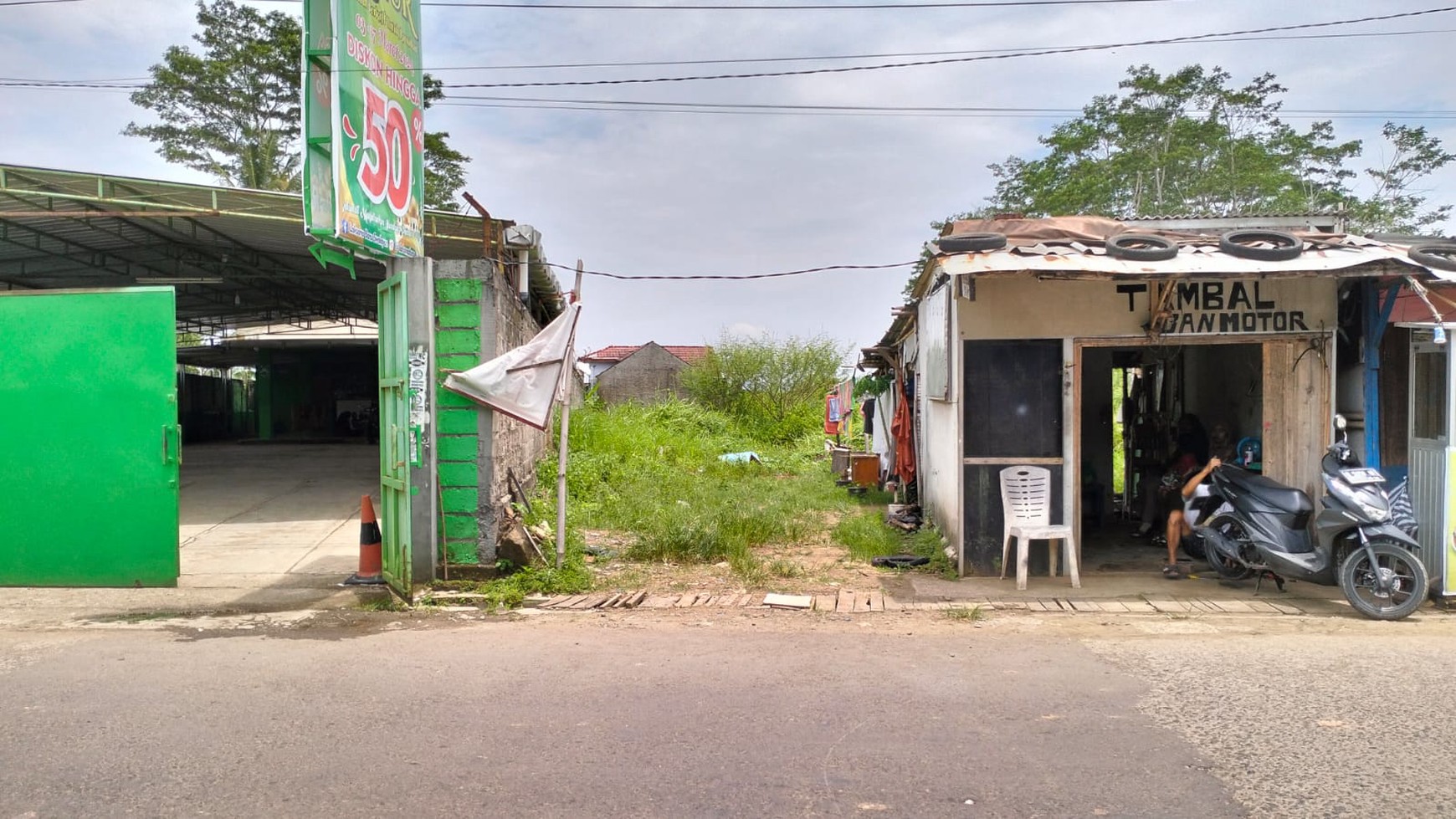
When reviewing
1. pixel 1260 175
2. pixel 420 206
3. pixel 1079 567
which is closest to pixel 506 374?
pixel 420 206

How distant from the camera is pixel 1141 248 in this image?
7.43m

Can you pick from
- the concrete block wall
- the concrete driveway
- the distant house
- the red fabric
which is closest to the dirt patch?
the concrete block wall

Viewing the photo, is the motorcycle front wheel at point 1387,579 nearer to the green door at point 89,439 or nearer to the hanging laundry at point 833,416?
the green door at point 89,439

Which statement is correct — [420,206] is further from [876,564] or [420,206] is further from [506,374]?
[876,564]

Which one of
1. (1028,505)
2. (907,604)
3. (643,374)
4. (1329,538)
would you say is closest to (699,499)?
(1028,505)

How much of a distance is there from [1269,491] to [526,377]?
20.4 ft

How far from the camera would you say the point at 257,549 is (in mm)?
9445

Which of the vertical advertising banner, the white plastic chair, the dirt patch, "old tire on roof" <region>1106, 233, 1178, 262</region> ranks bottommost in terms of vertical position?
the dirt patch

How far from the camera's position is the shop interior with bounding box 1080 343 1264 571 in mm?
9773

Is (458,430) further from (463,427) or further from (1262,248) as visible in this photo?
(1262,248)

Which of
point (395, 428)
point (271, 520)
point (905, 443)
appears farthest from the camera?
point (905, 443)

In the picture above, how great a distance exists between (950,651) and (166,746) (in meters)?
4.31

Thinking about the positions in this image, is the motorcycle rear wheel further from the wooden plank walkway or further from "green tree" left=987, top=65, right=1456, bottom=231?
"green tree" left=987, top=65, right=1456, bottom=231

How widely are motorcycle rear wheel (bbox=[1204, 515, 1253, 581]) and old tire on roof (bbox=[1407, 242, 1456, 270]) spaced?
2432 mm
